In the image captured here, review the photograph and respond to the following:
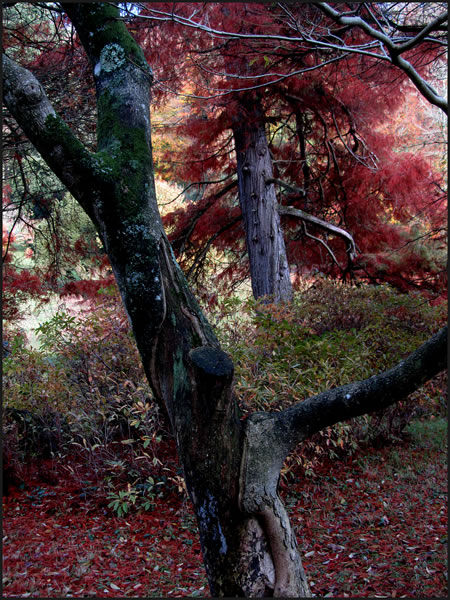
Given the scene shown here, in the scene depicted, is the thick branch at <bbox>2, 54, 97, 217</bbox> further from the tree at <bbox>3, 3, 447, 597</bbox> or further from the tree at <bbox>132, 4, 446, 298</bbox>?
the tree at <bbox>132, 4, 446, 298</bbox>

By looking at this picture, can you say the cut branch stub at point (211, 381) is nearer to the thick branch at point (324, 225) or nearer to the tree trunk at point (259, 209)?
the tree trunk at point (259, 209)

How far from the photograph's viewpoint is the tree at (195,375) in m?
2.34

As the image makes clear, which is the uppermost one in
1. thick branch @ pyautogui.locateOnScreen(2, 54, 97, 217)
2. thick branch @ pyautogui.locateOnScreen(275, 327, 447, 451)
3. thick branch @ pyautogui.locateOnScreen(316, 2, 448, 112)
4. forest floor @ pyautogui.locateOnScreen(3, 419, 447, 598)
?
thick branch @ pyautogui.locateOnScreen(316, 2, 448, 112)

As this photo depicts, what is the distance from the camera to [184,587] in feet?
10.7

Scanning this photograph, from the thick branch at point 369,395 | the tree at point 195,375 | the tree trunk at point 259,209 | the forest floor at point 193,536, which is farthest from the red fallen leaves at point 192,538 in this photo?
the tree trunk at point 259,209

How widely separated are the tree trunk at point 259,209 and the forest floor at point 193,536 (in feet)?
8.52

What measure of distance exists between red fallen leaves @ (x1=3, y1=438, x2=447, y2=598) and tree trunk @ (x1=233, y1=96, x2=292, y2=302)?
2.76m

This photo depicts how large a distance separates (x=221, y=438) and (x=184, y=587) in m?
1.48

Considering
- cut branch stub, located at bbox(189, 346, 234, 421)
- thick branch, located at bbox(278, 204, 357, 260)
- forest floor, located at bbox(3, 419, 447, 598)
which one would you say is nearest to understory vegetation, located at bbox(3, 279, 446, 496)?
forest floor, located at bbox(3, 419, 447, 598)

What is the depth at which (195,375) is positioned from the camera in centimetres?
232

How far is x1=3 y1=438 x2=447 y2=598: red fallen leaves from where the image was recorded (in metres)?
3.17

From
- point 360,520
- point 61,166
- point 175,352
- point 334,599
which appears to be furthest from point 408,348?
point 61,166

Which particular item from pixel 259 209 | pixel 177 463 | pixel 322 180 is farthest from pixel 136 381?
pixel 322 180

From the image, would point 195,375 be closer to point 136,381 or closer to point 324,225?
point 136,381
